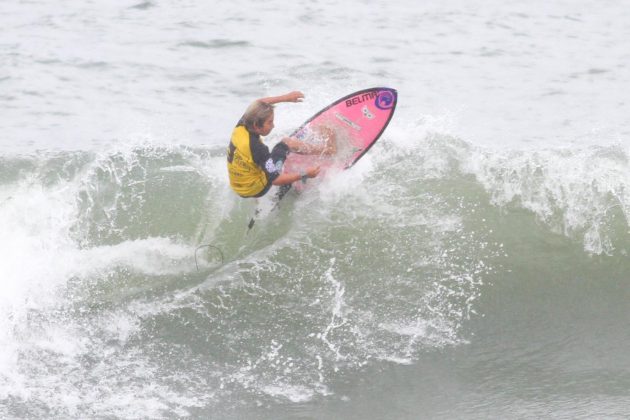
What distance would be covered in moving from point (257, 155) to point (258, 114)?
1.15ft

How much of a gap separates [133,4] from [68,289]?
1144 cm

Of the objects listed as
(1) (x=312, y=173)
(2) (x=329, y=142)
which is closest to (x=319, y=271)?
(1) (x=312, y=173)

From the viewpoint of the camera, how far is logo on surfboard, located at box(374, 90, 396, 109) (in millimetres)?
7730

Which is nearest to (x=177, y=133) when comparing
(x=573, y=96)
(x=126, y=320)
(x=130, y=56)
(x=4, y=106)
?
(x=4, y=106)

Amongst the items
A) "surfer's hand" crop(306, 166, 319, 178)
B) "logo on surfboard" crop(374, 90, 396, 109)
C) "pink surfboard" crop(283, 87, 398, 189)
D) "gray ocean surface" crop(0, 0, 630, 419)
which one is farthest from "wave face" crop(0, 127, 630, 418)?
"logo on surfboard" crop(374, 90, 396, 109)

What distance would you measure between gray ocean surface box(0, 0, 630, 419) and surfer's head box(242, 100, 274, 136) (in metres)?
1.19

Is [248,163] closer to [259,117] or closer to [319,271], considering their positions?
[259,117]

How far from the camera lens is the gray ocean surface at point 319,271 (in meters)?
5.79

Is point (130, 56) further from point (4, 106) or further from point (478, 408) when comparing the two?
point (478, 408)

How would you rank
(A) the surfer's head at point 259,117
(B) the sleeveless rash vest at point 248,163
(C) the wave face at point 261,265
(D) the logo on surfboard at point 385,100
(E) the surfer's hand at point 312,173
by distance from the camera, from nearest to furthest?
1. (C) the wave face at point 261,265
2. (A) the surfer's head at point 259,117
3. (B) the sleeveless rash vest at point 248,163
4. (E) the surfer's hand at point 312,173
5. (D) the logo on surfboard at point 385,100

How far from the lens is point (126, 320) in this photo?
658 cm

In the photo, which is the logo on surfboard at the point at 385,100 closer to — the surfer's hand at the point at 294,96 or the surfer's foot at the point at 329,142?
the surfer's foot at the point at 329,142

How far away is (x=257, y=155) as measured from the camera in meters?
6.66

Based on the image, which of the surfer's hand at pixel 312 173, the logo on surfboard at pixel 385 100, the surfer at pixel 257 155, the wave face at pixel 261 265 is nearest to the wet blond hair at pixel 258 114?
the surfer at pixel 257 155
